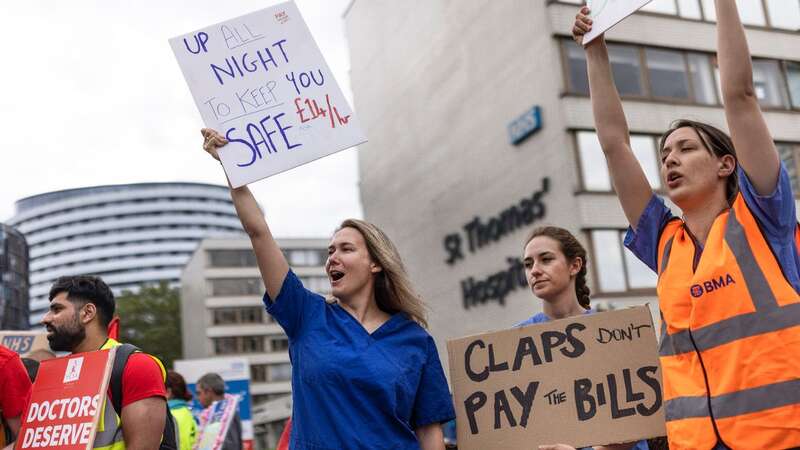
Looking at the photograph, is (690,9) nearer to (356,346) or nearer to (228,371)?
(228,371)

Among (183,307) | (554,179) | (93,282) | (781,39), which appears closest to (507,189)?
(554,179)

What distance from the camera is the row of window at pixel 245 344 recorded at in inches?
3054

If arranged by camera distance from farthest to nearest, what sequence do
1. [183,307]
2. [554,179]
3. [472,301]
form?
[183,307] < [472,301] < [554,179]

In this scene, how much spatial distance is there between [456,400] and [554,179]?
21.5 metres

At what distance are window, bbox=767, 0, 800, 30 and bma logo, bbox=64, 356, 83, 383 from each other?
2724 centimetres

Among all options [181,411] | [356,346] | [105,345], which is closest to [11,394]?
[105,345]

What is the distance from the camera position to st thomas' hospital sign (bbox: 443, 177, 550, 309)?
25344 mm

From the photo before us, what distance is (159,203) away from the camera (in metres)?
152

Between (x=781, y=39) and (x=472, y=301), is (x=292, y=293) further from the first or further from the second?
(x=781, y=39)

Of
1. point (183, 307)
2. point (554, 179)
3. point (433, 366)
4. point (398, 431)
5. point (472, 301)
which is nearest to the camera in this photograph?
point (398, 431)

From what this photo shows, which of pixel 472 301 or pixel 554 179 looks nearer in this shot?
pixel 554 179

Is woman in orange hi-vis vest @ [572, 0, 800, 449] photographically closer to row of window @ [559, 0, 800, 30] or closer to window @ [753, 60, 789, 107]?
row of window @ [559, 0, 800, 30]

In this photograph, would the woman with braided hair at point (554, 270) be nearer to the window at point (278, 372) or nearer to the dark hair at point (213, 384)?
the dark hair at point (213, 384)

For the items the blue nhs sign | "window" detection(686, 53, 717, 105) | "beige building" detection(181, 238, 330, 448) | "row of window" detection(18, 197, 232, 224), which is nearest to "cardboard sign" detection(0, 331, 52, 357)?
the blue nhs sign
